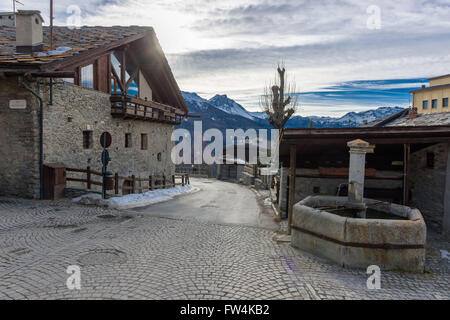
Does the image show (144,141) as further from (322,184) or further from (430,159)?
(430,159)

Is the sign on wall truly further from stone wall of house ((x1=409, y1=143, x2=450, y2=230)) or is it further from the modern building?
the modern building

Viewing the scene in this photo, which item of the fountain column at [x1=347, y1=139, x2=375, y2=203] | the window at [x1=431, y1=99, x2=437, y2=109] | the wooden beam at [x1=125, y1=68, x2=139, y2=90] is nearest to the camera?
the fountain column at [x1=347, y1=139, x2=375, y2=203]

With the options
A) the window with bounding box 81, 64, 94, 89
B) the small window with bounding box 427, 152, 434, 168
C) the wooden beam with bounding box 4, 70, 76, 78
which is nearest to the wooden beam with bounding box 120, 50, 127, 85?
the window with bounding box 81, 64, 94, 89

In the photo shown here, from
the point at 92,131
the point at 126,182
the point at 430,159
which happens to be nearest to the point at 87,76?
the point at 92,131

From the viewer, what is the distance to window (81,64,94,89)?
13884 millimetres

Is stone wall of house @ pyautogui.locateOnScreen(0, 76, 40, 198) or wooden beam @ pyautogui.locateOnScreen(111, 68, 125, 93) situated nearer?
stone wall of house @ pyautogui.locateOnScreen(0, 76, 40, 198)

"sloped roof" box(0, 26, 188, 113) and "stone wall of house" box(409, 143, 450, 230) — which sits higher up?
"sloped roof" box(0, 26, 188, 113)

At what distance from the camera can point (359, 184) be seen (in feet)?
23.1

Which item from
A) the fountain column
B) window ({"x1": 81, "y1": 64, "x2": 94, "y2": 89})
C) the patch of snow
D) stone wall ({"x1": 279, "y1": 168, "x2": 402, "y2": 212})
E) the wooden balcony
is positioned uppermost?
window ({"x1": 81, "y1": 64, "x2": 94, "y2": 89})

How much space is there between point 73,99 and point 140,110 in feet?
15.2

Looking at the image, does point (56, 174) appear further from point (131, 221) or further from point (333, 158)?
point (333, 158)

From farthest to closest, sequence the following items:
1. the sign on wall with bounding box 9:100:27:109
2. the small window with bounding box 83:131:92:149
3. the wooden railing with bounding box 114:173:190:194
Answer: the small window with bounding box 83:131:92:149 < the wooden railing with bounding box 114:173:190:194 < the sign on wall with bounding box 9:100:27:109

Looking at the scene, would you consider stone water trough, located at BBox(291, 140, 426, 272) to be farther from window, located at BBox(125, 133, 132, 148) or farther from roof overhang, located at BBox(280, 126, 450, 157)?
window, located at BBox(125, 133, 132, 148)

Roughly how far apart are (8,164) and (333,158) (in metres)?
11.8
